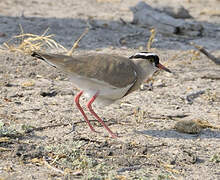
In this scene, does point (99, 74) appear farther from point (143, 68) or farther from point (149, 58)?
point (149, 58)

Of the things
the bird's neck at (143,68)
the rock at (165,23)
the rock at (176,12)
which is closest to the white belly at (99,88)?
the bird's neck at (143,68)

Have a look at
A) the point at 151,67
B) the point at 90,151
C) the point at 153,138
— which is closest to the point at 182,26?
the point at 151,67

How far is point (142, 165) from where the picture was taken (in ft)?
15.5

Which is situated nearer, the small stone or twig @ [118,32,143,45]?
→ the small stone

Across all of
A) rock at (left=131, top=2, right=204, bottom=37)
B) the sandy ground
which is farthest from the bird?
rock at (left=131, top=2, right=204, bottom=37)

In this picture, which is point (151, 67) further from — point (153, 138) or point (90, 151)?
point (90, 151)

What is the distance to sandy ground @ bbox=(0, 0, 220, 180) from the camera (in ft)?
15.1

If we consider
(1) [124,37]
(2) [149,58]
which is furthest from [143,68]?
(1) [124,37]

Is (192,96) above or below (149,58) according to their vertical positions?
below

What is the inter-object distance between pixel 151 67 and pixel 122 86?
673mm

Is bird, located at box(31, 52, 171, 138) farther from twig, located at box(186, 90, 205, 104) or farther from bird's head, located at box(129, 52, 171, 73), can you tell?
twig, located at box(186, 90, 205, 104)

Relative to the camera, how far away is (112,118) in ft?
20.0

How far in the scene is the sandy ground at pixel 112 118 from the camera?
4.59m

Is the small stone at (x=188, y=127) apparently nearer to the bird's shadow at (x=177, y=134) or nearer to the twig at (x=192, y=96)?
the bird's shadow at (x=177, y=134)
